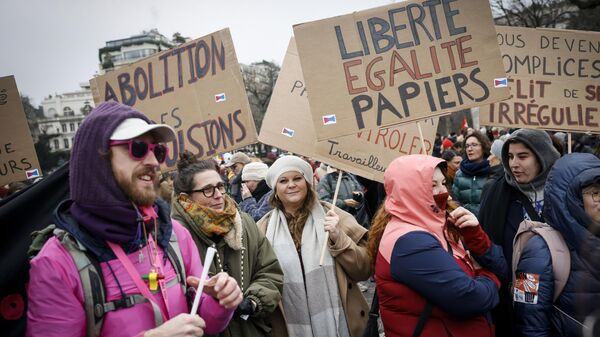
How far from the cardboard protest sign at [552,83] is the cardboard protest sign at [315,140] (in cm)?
84

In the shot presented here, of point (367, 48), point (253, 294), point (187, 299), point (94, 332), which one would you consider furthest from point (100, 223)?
point (367, 48)

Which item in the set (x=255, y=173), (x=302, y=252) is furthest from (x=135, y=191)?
(x=255, y=173)

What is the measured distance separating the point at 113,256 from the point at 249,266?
1229 mm

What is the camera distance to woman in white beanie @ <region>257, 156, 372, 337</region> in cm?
298

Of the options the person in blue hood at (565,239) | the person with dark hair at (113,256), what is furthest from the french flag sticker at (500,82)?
the person with dark hair at (113,256)

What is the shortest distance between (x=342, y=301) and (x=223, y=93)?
183 cm

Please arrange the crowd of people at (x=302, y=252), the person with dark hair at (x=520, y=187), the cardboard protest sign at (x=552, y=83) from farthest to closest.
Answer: the cardboard protest sign at (x=552, y=83) → the person with dark hair at (x=520, y=187) → the crowd of people at (x=302, y=252)

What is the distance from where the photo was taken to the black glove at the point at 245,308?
8.41 ft

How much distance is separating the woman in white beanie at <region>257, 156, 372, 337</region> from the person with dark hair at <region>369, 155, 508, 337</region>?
1.77ft

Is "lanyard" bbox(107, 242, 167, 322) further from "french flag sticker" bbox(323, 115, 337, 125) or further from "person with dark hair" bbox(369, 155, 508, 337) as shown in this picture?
"french flag sticker" bbox(323, 115, 337, 125)

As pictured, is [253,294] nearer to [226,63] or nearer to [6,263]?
[6,263]

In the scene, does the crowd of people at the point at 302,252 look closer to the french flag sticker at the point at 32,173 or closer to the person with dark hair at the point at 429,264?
the person with dark hair at the point at 429,264

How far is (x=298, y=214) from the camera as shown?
131 inches

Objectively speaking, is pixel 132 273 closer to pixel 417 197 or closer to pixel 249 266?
pixel 249 266
